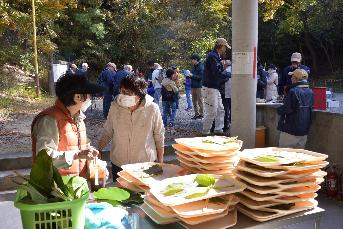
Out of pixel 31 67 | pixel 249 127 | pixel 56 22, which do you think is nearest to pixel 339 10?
pixel 56 22

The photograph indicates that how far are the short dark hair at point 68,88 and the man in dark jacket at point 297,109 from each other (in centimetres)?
355

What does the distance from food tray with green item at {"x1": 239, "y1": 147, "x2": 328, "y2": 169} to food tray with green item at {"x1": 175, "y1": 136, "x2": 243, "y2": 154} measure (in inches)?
4.3

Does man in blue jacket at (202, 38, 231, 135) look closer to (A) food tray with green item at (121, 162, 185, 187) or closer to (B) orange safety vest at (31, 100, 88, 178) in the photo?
(B) orange safety vest at (31, 100, 88, 178)

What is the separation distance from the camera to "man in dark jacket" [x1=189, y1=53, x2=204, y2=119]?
1060 centimetres

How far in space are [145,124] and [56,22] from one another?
20.0 m

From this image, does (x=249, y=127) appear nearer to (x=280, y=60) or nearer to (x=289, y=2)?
(x=289, y=2)

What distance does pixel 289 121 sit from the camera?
18.5 ft

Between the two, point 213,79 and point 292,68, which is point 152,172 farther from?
point 292,68

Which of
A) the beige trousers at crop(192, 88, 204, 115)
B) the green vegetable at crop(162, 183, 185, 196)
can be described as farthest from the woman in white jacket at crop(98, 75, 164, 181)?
the beige trousers at crop(192, 88, 204, 115)

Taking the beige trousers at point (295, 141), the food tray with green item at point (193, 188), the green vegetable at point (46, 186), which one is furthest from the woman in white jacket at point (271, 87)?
the green vegetable at point (46, 186)

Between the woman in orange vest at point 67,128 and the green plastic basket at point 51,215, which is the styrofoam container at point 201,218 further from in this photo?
the woman in orange vest at point 67,128

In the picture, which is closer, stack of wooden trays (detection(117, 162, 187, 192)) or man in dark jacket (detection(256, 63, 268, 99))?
stack of wooden trays (detection(117, 162, 187, 192))

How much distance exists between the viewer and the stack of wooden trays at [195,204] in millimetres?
1970

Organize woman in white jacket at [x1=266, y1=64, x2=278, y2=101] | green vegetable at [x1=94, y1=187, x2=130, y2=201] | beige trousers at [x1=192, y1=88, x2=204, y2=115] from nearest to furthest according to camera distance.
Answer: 1. green vegetable at [x1=94, y1=187, x2=130, y2=201]
2. beige trousers at [x1=192, y1=88, x2=204, y2=115]
3. woman in white jacket at [x1=266, y1=64, x2=278, y2=101]
